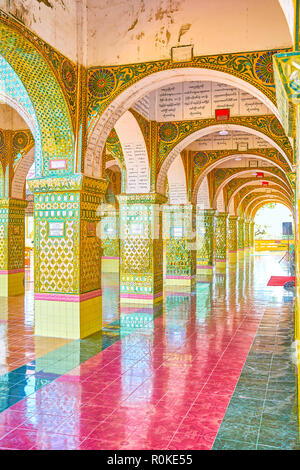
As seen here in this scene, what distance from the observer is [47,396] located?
378 cm

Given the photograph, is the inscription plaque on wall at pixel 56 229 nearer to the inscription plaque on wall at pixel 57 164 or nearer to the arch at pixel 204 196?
the inscription plaque on wall at pixel 57 164

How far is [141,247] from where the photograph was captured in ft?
29.3

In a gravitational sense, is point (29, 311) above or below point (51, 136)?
below

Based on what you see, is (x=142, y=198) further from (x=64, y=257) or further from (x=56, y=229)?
(x=64, y=257)

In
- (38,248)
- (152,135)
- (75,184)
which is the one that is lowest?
(38,248)

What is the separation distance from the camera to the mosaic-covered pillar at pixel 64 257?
237 inches

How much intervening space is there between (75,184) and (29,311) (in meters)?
3.14

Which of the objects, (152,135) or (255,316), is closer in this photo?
(255,316)

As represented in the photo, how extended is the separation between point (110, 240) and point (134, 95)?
33.3ft

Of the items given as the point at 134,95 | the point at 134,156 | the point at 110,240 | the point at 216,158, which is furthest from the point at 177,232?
the point at 134,95

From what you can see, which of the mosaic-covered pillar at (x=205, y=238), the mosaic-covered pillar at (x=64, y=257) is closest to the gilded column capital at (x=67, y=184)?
the mosaic-covered pillar at (x=64, y=257)
